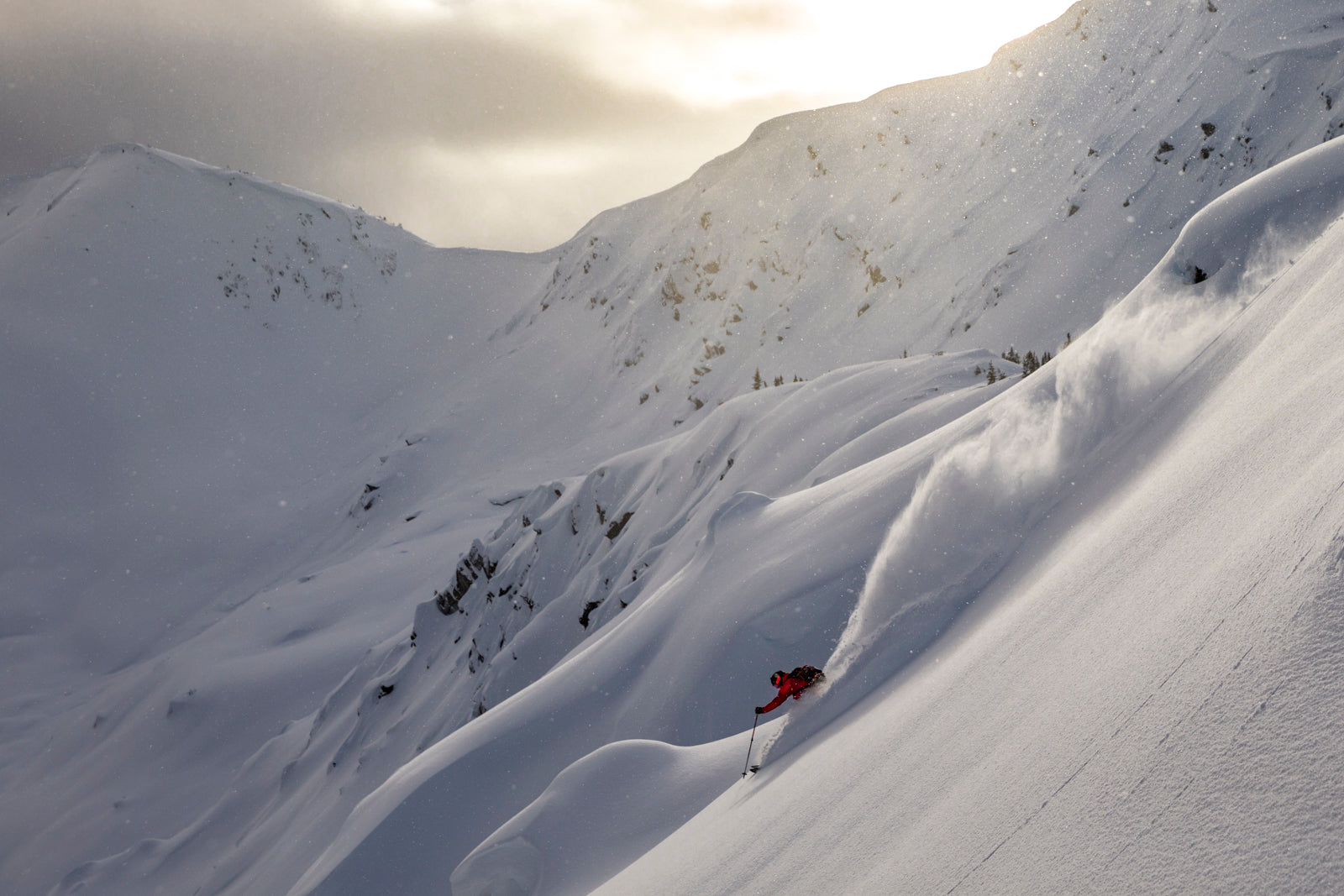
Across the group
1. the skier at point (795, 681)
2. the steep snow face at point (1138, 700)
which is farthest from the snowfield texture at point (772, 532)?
the skier at point (795, 681)

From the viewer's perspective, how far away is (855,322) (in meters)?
21.6

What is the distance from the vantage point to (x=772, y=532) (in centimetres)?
593

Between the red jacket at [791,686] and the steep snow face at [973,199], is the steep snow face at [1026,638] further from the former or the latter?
the steep snow face at [973,199]

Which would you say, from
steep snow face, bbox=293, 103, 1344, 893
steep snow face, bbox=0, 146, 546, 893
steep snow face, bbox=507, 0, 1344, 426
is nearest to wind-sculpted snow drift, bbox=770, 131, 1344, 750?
steep snow face, bbox=293, 103, 1344, 893

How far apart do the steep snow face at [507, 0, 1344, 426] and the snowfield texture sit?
0.14 m

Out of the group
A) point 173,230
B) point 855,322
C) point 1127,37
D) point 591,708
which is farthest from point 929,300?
point 173,230

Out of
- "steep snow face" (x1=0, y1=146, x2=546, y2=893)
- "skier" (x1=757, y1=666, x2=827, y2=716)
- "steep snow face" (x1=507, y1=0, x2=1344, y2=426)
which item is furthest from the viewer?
"steep snow face" (x1=0, y1=146, x2=546, y2=893)

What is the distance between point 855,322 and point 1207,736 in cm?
2102

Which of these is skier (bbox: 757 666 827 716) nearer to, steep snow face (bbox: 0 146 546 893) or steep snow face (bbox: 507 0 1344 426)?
steep snow face (bbox: 507 0 1344 426)

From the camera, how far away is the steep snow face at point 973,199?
15.0 m

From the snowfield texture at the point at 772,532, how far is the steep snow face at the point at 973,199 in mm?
137

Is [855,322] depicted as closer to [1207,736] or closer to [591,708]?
[591,708]

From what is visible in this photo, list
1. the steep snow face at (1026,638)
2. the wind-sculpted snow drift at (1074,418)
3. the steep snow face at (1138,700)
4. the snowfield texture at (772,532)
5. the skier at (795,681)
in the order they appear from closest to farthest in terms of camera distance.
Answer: the steep snow face at (1138,700) < the steep snow face at (1026,638) < the snowfield texture at (772,532) < the wind-sculpted snow drift at (1074,418) < the skier at (795,681)

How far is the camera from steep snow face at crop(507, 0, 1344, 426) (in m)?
15.0
